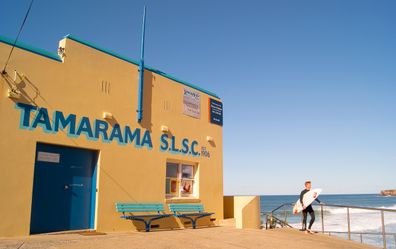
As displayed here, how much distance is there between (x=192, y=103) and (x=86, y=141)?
4993mm

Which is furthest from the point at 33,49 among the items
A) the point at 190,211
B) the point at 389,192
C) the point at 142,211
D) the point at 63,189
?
the point at 389,192

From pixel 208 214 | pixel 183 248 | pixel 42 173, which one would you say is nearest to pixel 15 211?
pixel 42 173

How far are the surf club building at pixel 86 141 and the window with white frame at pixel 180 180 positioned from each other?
34 mm

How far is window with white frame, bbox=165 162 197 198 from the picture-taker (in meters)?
12.9

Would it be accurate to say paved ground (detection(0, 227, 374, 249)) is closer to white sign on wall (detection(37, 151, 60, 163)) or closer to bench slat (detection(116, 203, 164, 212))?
bench slat (detection(116, 203, 164, 212))

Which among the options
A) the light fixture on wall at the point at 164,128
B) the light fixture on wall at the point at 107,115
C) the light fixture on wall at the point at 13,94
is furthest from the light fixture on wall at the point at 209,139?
the light fixture on wall at the point at 13,94

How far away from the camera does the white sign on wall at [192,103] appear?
1370cm

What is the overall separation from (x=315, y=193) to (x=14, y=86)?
9075 mm

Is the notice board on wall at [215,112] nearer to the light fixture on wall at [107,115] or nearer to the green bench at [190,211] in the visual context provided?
the green bench at [190,211]

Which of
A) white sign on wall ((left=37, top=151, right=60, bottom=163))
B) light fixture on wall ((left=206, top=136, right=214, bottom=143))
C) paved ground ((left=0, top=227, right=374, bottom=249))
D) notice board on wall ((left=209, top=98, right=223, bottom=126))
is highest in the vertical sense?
notice board on wall ((left=209, top=98, right=223, bottom=126))

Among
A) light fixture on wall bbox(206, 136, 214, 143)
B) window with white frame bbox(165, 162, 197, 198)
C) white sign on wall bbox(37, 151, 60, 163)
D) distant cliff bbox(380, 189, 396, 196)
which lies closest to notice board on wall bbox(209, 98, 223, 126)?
light fixture on wall bbox(206, 136, 214, 143)

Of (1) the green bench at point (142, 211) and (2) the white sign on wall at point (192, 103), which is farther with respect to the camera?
(2) the white sign on wall at point (192, 103)

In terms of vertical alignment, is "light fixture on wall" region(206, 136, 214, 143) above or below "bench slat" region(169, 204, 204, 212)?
above

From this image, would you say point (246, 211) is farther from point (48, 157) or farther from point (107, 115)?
point (48, 157)
